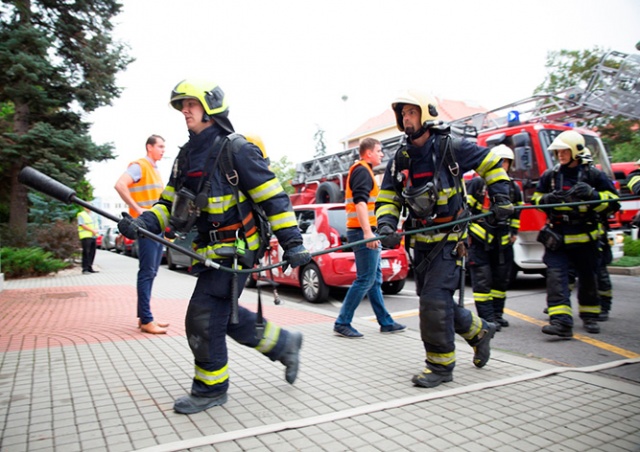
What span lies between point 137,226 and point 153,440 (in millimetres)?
1329

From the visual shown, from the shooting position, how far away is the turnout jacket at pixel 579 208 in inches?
213

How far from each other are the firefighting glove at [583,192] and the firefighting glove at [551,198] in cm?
16

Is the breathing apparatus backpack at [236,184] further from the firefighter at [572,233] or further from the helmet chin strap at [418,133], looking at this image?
the firefighter at [572,233]

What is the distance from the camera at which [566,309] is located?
5.36m

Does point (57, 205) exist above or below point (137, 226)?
above

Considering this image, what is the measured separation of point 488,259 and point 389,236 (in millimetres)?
2422

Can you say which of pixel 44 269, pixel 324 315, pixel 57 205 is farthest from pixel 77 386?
pixel 57 205

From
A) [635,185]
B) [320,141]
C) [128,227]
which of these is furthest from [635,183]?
[320,141]

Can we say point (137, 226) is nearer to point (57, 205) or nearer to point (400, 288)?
point (400, 288)

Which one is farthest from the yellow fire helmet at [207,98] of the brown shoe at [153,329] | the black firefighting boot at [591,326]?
the black firefighting boot at [591,326]

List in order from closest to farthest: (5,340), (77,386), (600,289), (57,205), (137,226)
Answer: (137,226) < (77,386) < (5,340) < (600,289) < (57,205)

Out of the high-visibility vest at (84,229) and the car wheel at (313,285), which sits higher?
the high-visibility vest at (84,229)

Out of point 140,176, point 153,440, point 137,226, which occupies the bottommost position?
point 153,440

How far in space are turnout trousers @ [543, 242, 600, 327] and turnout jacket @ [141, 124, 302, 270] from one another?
336 cm
